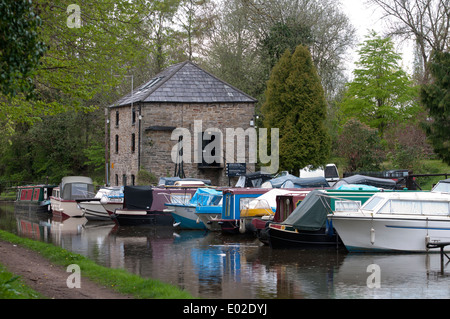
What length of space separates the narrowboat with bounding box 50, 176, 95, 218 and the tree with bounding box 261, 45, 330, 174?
592 inches

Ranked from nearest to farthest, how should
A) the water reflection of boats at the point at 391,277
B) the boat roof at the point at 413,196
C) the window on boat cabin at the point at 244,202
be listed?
the water reflection of boats at the point at 391,277
the boat roof at the point at 413,196
the window on boat cabin at the point at 244,202

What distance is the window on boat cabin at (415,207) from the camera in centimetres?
2305

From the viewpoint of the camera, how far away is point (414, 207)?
76.2 feet

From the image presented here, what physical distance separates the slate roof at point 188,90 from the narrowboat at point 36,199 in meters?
10.2

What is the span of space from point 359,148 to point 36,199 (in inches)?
1082

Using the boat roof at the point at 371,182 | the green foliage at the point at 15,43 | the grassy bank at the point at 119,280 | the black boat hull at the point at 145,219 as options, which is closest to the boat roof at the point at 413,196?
the boat roof at the point at 371,182

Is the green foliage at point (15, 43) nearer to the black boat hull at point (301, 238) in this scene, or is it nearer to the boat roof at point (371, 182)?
Result: the black boat hull at point (301, 238)

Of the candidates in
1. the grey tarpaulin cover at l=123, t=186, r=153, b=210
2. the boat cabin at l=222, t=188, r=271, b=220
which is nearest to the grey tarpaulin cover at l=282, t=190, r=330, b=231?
the boat cabin at l=222, t=188, r=271, b=220

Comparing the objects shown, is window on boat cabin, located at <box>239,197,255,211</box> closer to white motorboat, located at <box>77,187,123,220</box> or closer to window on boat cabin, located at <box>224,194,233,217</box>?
window on boat cabin, located at <box>224,194,233,217</box>

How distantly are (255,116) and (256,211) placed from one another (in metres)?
20.3

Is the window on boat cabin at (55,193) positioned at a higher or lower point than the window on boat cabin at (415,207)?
lower

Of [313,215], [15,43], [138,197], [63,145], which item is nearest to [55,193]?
[138,197]

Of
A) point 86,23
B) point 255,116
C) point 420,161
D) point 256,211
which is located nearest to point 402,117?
point 420,161
